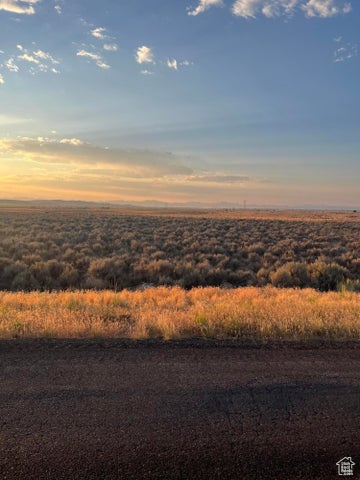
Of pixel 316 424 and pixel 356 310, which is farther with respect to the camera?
pixel 356 310

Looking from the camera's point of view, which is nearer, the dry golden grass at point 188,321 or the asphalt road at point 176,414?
the asphalt road at point 176,414

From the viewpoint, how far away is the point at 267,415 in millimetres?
4246

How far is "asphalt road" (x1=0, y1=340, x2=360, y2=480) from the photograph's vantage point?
3467mm

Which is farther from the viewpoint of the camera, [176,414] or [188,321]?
[188,321]

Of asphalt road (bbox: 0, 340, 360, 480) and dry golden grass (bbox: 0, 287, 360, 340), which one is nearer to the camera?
asphalt road (bbox: 0, 340, 360, 480)

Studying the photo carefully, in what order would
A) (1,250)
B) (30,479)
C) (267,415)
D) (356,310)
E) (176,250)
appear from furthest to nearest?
(176,250) < (1,250) < (356,310) < (267,415) < (30,479)

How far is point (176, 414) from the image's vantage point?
4.26 metres

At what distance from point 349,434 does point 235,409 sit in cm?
115

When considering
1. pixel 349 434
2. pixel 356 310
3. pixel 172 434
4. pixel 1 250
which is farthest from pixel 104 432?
pixel 1 250

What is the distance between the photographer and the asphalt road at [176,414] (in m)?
3.47

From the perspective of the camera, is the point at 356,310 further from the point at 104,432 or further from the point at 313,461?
the point at 104,432

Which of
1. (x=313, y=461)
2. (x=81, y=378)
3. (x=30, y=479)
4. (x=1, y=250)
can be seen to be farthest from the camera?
(x=1, y=250)

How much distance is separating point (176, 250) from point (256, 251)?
18.7 feet

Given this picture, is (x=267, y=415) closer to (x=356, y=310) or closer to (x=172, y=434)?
(x=172, y=434)
